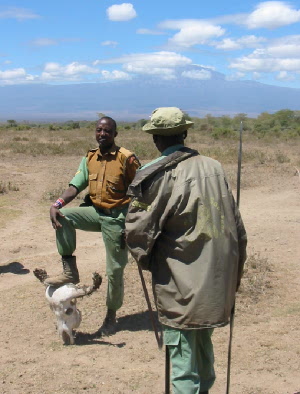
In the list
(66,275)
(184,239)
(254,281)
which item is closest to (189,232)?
(184,239)

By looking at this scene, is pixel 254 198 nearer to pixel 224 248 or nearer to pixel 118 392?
pixel 118 392

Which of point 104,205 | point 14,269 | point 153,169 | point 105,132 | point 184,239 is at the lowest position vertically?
point 14,269

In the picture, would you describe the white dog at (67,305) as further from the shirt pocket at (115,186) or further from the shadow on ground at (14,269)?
the shadow on ground at (14,269)

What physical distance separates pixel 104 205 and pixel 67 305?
83 centimetres

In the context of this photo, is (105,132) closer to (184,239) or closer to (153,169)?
(153,169)

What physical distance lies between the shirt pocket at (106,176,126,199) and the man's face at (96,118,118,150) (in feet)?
0.89

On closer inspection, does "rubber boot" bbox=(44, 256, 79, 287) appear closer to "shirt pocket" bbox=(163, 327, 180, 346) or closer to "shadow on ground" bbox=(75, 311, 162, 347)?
"shadow on ground" bbox=(75, 311, 162, 347)

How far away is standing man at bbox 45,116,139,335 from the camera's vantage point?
12.8ft

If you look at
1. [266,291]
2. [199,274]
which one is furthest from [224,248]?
[266,291]

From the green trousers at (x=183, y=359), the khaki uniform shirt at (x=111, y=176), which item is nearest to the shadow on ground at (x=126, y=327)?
the khaki uniform shirt at (x=111, y=176)

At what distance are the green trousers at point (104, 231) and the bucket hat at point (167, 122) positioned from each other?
145cm

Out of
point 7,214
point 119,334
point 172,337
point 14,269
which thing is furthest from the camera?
point 7,214

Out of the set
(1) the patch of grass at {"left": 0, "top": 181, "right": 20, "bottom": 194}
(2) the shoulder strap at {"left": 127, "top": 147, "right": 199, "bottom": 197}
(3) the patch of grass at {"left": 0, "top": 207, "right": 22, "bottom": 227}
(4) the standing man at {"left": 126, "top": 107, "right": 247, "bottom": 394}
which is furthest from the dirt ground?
(1) the patch of grass at {"left": 0, "top": 181, "right": 20, "bottom": 194}

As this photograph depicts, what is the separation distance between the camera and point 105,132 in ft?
12.9
